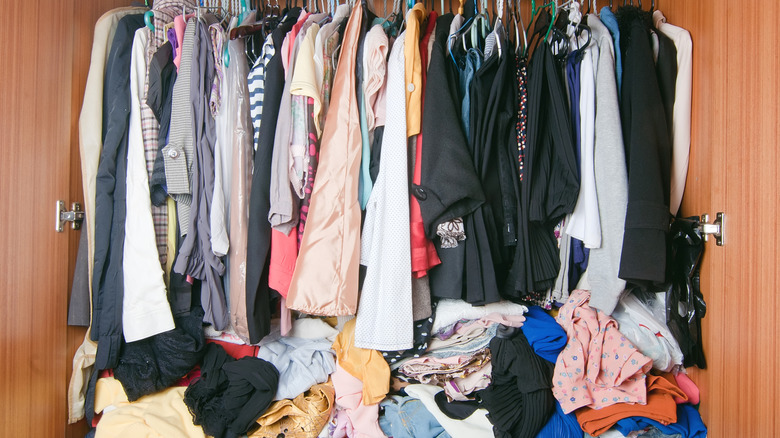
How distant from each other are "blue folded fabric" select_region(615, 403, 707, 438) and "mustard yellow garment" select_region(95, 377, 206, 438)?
122cm

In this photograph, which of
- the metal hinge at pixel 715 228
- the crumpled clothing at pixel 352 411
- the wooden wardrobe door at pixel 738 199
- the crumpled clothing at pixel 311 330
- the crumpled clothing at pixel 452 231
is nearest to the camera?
the wooden wardrobe door at pixel 738 199

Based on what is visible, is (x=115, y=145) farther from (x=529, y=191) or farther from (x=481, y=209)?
(x=529, y=191)

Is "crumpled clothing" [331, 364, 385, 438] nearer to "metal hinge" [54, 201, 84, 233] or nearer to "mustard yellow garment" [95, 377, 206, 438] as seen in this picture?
"mustard yellow garment" [95, 377, 206, 438]

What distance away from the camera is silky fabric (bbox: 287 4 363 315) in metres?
1.18

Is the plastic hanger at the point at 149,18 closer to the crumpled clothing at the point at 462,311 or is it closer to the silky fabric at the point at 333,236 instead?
the silky fabric at the point at 333,236

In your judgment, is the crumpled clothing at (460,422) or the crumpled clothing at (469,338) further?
the crumpled clothing at (469,338)

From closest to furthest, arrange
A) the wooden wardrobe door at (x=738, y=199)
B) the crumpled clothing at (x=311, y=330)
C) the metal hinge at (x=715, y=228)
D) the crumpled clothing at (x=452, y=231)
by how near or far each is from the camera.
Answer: the wooden wardrobe door at (x=738, y=199)
the metal hinge at (x=715, y=228)
the crumpled clothing at (x=452, y=231)
the crumpled clothing at (x=311, y=330)

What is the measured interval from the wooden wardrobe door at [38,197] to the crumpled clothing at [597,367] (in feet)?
4.94

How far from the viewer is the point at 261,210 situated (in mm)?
1209

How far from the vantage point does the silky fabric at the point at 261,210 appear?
1209 millimetres

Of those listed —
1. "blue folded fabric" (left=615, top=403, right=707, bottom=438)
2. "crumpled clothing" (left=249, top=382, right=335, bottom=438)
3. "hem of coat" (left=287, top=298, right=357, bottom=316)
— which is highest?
"hem of coat" (left=287, top=298, right=357, bottom=316)

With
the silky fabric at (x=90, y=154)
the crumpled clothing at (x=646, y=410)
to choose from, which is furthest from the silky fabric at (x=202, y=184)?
the crumpled clothing at (x=646, y=410)

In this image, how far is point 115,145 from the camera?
50.4 inches

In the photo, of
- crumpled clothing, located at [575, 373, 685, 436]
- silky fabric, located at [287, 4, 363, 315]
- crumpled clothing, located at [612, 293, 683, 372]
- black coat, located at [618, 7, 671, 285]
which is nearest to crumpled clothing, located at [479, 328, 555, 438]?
crumpled clothing, located at [575, 373, 685, 436]
